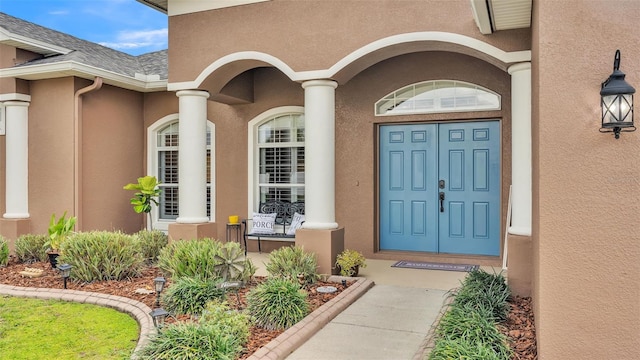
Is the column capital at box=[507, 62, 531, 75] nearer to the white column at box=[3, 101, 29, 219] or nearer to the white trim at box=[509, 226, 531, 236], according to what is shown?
the white trim at box=[509, 226, 531, 236]

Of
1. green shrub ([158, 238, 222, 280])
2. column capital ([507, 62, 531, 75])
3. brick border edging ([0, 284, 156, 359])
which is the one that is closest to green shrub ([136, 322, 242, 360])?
brick border edging ([0, 284, 156, 359])

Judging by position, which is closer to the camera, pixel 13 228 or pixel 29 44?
pixel 13 228

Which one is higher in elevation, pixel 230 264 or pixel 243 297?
pixel 230 264

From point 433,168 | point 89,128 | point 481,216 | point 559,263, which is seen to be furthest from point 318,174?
point 89,128

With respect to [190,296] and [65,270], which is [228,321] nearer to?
[190,296]

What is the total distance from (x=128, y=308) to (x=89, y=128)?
562cm

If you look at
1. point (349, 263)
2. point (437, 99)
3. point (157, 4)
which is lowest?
point (349, 263)

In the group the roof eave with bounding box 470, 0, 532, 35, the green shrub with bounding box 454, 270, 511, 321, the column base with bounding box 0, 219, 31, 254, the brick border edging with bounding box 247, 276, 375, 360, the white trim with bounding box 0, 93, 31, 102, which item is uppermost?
the roof eave with bounding box 470, 0, 532, 35

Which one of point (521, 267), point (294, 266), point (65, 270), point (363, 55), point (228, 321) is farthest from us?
point (363, 55)

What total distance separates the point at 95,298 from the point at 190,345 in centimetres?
277

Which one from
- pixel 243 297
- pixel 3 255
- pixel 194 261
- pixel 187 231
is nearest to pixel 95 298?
pixel 194 261

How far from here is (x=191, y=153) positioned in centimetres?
819

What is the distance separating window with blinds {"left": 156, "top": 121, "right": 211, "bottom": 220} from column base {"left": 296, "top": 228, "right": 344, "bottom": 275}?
15.9 ft

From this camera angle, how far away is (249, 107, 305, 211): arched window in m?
9.63
